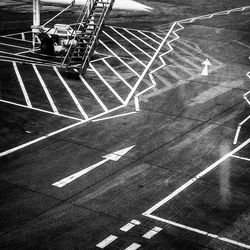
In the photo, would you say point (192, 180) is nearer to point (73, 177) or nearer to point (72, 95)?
point (73, 177)

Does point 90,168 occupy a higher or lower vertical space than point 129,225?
higher

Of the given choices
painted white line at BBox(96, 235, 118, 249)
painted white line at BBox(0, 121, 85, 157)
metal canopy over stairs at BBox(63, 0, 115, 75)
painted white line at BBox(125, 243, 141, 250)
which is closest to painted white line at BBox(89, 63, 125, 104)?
metal canopy over stairs at BBox(63, 0, 115, 75)

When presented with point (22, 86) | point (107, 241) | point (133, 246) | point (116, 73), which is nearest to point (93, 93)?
point (22, 86)

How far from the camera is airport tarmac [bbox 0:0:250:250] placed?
45.9ft

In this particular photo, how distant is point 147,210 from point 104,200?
1342mm

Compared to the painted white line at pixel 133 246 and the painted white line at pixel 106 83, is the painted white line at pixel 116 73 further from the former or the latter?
the painted white line at pixel 133 246

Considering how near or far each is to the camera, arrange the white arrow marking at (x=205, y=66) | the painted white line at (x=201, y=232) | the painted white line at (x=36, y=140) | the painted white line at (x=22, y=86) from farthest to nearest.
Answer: the white arrow marking at (x=205, y=66), the painted white line at (x=22, y=86), the painted white line at (x=36, y=140), the painted white line at (x=201, y=232)

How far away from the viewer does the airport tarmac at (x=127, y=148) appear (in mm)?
13977

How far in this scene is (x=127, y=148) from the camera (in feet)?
62.6

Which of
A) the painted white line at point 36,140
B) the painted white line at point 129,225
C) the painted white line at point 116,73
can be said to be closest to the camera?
the painted white line at point 129,225

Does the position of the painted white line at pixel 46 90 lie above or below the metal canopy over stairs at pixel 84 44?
below

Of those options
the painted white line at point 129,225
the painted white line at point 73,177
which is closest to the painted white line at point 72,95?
the painted white line at point 73,177

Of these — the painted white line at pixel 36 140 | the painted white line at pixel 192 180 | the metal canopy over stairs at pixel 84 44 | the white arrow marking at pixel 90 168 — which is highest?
the metal canopy over stairs at pixel 84 44

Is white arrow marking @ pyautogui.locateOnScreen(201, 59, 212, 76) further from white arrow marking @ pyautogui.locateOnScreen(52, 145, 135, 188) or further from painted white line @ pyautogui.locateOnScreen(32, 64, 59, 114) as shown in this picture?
white arrow marking @ pyautogui.locateOnScreen(52, 145, 135, 188)
